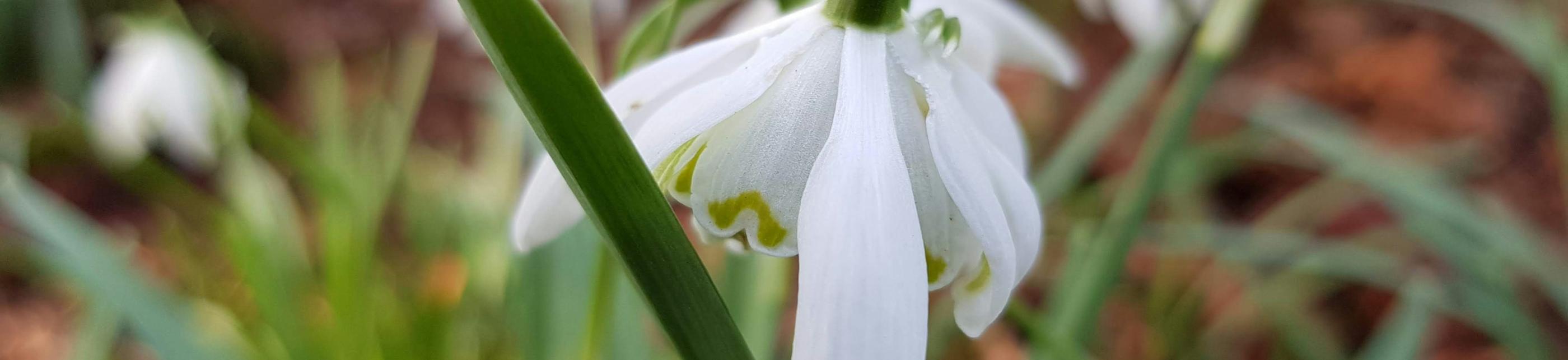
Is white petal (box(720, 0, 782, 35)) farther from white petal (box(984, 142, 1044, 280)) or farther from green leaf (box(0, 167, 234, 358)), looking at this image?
green leaf (box(0, 167, 234, 358))

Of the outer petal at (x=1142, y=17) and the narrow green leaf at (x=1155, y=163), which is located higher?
the outer petal at (x=1142, y=17)

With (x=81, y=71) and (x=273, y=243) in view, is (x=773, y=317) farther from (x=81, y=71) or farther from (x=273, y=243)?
(x=81, y=71)

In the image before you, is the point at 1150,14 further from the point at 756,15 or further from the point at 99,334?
the point at 99,334

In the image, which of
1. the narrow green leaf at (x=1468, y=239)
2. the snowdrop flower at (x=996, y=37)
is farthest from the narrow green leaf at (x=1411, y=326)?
the snowdrop flower at (x=996, y=37)

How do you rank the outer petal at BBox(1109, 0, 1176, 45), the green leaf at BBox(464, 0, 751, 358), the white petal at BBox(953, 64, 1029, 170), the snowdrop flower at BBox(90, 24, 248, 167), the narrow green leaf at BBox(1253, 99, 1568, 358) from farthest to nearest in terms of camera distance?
the snowdrop flower at BBox(90, 24, 248, 167), the narrow green leaf at BBox(1253, 99, 1568, 358), the outer petal at BBox(1109, 0, 1176, 45), the white petal at BBox(953, 64, 1029, 170), the green leaf at BBox(464, 0, 751, 358)

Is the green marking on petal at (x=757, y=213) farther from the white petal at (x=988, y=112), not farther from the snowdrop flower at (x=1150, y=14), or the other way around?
the snowdrop flower at (x=1150, y=14)

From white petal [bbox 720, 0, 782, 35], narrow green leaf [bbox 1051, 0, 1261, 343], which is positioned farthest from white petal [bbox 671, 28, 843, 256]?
narrow green leaf [bbox 1051, 0, 1261, 343]
